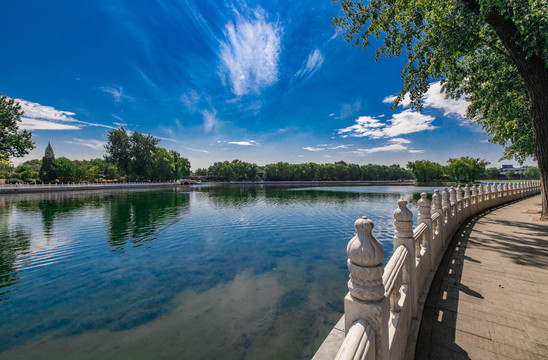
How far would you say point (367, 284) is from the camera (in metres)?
1.92

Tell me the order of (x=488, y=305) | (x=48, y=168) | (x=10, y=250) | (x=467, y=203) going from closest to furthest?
(x=488, y=305) < (x=10, y=250) < (x=467, y=203) < (x=48, y=168)

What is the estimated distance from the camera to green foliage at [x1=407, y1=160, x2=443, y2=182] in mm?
105812

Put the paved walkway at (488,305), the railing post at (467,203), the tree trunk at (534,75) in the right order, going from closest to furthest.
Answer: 1. the paved walkway at (488,305)
2. the tree trunk at (534,75)
3. the railing post at (467,203)

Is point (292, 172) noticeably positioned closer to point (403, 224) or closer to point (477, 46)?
point (477, 46)

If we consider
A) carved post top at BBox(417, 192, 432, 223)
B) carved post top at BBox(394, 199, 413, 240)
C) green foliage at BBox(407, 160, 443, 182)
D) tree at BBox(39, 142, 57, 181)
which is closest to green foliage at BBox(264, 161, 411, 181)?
green foliage at BBox(407, 160, 443, 182)

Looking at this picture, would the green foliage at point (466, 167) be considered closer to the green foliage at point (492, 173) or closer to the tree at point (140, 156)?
the green foliage at point (492, 173)

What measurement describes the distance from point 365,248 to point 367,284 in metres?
0.35

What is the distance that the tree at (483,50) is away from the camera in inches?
331

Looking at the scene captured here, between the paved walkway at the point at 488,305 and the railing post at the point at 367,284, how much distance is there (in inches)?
73.1

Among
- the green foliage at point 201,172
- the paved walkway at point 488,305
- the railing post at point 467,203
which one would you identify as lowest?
the paved walkway at point 488,305

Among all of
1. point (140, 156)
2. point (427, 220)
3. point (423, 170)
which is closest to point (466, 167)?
point (423, 170)

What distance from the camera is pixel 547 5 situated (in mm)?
7438

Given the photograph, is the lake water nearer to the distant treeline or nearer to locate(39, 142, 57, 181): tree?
locate(39, 142, 57, 181): tree

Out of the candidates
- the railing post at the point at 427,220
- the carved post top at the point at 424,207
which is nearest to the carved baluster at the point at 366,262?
the railing post at the point at 427,220
